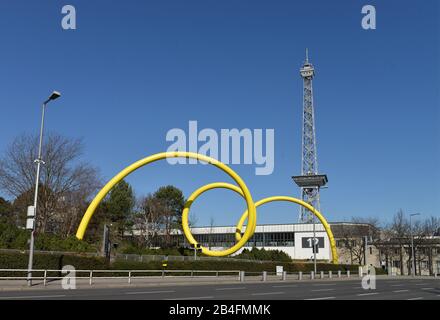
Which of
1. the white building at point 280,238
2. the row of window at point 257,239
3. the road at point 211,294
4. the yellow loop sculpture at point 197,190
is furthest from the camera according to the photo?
the row of window at point 257,239

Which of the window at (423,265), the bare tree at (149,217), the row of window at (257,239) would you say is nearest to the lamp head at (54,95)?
the bare tree at (149,217)

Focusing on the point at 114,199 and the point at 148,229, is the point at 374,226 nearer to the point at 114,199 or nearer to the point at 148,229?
the point at 148,229

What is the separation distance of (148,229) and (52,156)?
33.4m

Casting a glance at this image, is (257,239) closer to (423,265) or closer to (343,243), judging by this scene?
(343,243)

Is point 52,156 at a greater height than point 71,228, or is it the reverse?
point 52,156

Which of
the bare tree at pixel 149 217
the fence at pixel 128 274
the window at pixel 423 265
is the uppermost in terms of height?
the bare tree at pixel 149 217

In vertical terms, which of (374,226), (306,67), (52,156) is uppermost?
(306,67)

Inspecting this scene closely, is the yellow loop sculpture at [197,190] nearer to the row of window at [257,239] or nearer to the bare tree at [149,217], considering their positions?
the bare tree at [149,217]

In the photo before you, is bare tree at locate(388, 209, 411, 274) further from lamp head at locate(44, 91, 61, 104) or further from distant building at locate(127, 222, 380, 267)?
lamp head at locate(44, 91, 61, 104)

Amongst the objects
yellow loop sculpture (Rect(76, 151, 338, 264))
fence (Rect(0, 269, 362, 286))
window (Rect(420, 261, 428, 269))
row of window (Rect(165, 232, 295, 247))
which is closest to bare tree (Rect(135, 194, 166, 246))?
row of window (Rect(165, 232, 295, 247))

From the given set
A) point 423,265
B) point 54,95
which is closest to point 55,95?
point 54,95

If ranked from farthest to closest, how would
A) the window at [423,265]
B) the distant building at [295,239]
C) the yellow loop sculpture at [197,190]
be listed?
the window at [423,265], the distant building at [295,239], the yellow loop sculpture at [197,190]
